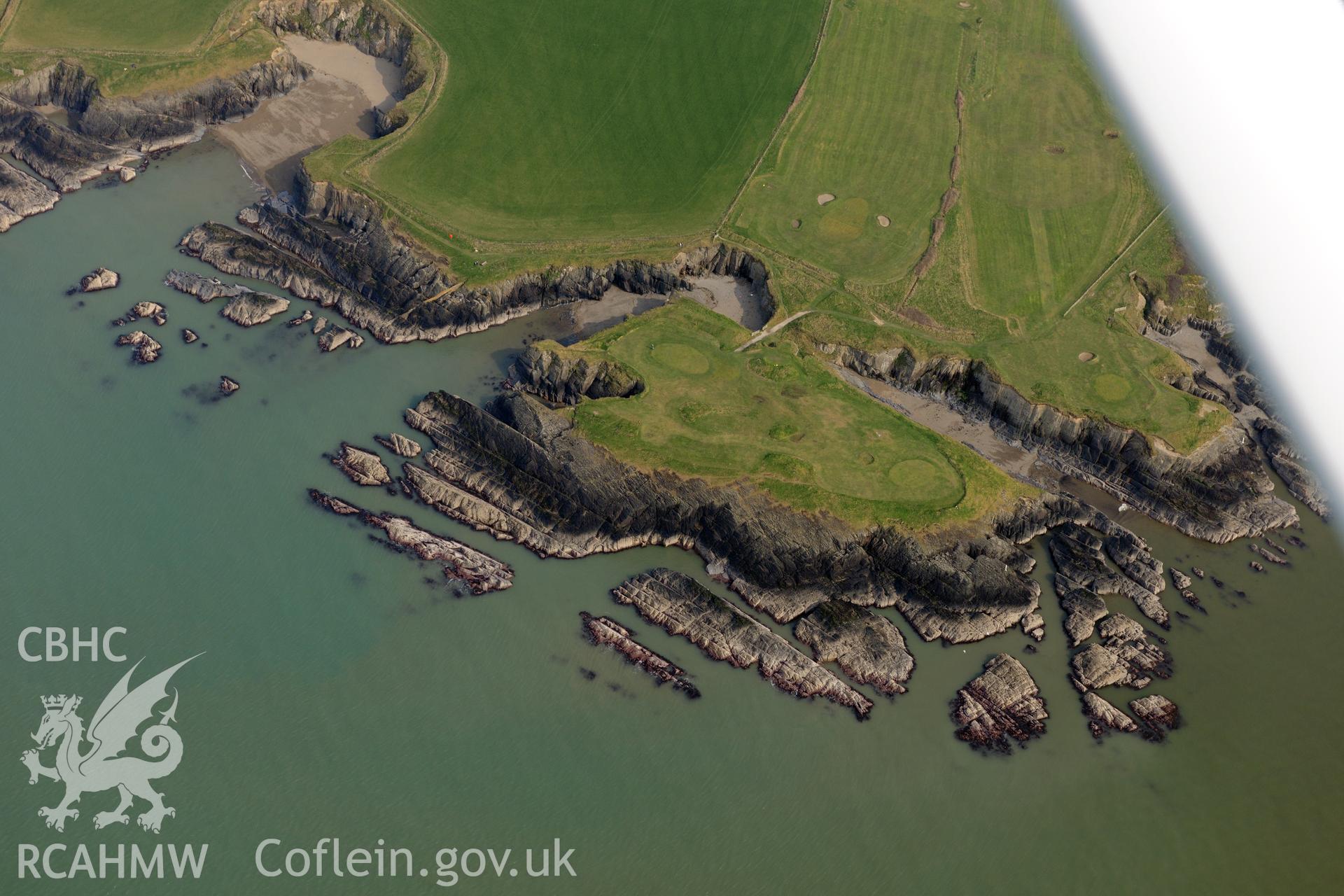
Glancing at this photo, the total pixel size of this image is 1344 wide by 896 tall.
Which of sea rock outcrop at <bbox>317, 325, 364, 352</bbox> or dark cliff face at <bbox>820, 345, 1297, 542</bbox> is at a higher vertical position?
dark cliff face at <bbox>820, 345, 1297, 542</bbox>

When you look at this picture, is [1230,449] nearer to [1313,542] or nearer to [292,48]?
[1313,542]

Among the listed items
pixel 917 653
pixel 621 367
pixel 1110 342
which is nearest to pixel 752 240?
pixel 621 367

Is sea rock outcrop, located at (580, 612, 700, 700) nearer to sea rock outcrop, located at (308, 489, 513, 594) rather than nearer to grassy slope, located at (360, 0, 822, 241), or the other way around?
sea rock outcrop, located at (308, 489, 513, 594)

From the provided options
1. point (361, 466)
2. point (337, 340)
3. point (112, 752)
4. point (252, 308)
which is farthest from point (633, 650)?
point (252, 308)

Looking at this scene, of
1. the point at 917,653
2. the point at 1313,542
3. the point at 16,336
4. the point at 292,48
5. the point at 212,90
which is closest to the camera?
the point at 917,653

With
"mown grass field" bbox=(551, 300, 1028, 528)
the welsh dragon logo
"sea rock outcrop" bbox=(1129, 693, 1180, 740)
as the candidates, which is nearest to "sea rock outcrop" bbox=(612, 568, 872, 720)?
"mown grass field" bbox=(551, 300, 1028, 528)

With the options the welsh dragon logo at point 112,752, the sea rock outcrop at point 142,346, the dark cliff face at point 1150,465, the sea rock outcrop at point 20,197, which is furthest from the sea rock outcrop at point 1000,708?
the sea rock outcrop at point 20,197
